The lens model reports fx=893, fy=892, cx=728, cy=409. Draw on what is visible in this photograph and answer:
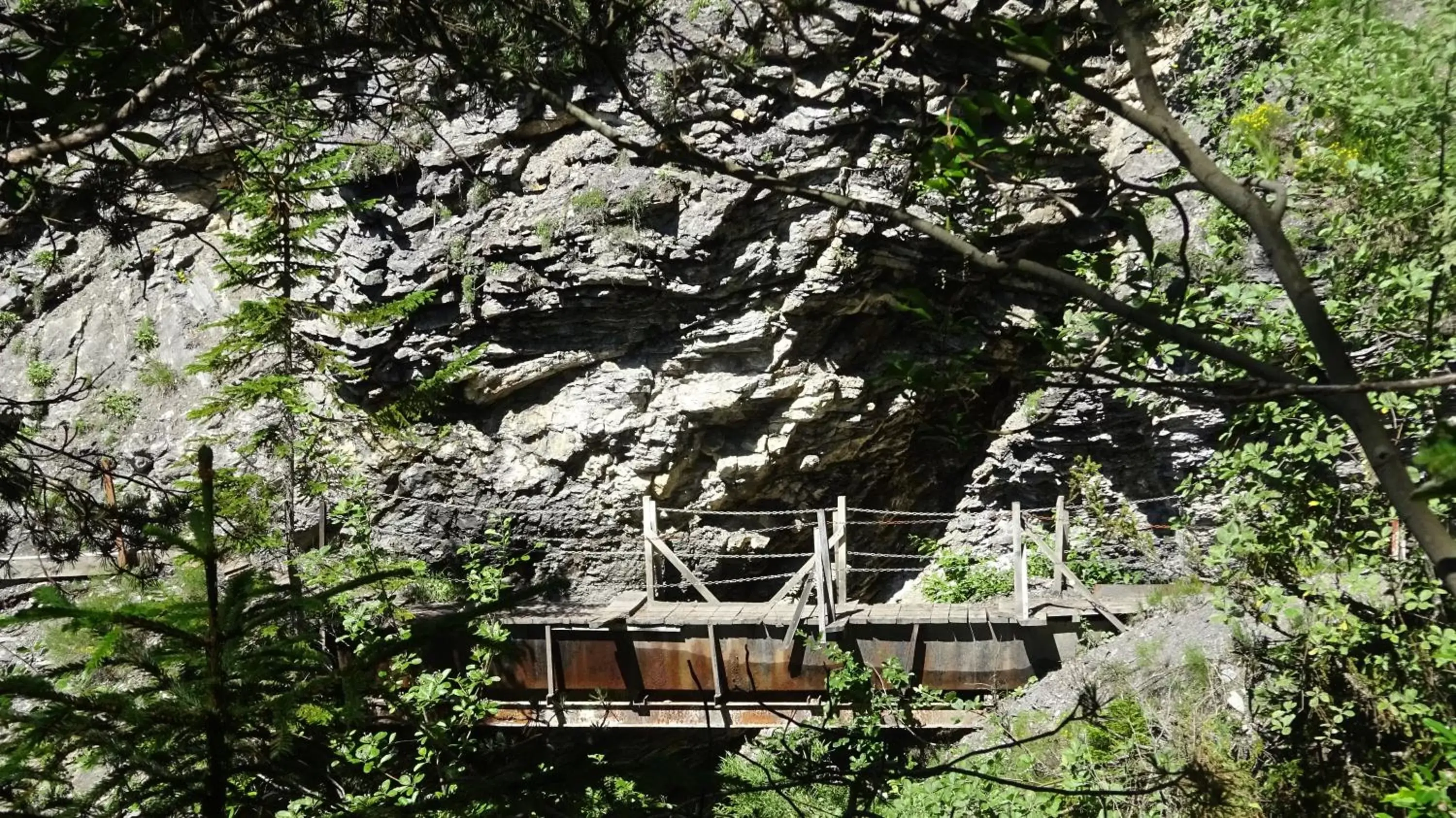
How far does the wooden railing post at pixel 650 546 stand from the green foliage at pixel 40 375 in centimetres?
685

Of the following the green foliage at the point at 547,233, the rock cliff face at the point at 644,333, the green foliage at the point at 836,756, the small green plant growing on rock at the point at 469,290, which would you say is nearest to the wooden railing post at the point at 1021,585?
the green foliage at the point at 836,756

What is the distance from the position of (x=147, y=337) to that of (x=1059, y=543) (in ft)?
32.0

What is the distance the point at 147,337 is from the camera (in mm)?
9984

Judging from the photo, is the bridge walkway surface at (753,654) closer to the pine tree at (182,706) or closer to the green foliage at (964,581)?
the green foliage at (964,581)

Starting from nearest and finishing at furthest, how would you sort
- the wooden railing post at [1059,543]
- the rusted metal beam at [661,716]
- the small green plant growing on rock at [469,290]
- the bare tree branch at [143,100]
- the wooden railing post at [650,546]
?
the bare tree branch at [143,100] → the rusted metal beam at [661,716] → the wooden railing post at [1059,543] → the wooden railing post at [650,546] → the small green plant growing on rock at [469,290]

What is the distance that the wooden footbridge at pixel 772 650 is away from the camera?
617 centimetres

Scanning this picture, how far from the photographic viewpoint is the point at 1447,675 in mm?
2521

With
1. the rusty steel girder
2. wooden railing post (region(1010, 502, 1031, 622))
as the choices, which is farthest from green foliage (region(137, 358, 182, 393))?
wooden railing post (region(1010, 502, 1031, 622))

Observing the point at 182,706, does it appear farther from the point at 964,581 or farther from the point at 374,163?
the point at 374,163

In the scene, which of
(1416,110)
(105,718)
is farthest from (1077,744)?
(105,718)

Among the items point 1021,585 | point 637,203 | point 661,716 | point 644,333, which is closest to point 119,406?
point 644,333

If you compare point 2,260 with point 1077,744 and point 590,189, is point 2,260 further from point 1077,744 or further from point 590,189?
point 1077,744

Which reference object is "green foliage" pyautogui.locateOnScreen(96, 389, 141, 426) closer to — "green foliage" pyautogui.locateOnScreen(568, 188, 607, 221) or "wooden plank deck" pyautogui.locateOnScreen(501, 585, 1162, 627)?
"green foliage" pyautogui.locateOnScreen(568, 188, 607, 221)

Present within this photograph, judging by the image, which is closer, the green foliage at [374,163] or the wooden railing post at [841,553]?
the wooden railing post at [841,553]
